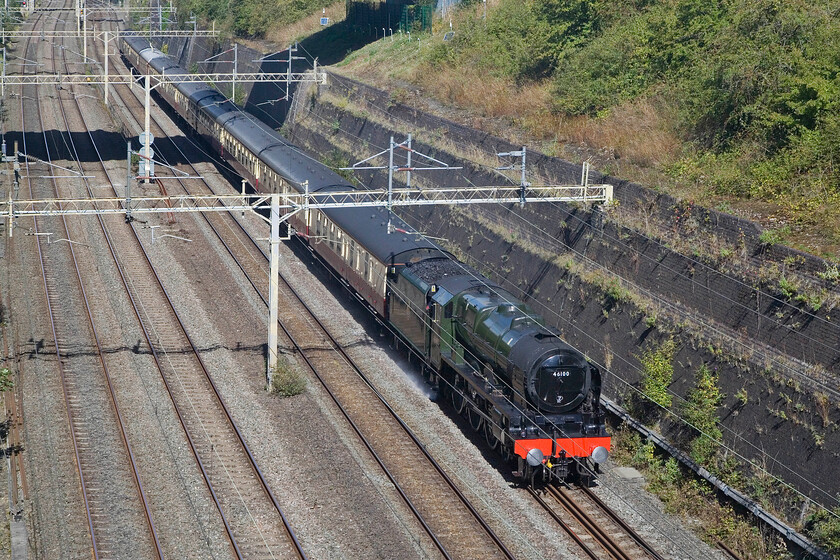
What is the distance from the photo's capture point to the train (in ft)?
66.3

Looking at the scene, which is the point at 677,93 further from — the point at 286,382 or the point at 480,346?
the point at 286,382

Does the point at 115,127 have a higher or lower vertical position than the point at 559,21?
lower

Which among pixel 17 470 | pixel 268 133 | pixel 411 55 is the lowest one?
pixel 17 470

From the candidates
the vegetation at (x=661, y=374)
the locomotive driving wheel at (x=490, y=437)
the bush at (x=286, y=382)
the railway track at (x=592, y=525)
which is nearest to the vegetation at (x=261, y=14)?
the bush at (x=286, y=382)

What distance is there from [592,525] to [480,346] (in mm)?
4877

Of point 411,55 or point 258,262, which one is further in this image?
point 411,55

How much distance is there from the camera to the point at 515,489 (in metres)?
20.7

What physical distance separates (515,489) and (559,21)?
2769 centimetres

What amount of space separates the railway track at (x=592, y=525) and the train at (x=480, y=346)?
1.33ft

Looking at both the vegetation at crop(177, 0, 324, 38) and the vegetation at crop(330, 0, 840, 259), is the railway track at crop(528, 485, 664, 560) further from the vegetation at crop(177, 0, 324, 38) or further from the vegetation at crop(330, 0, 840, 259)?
the vegetation at crop(177, 0, 324, 38)

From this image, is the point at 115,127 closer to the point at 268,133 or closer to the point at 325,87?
the point at 325,87

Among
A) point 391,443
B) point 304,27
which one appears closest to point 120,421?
point 391,443

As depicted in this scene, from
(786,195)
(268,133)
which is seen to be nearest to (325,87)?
(268,133)

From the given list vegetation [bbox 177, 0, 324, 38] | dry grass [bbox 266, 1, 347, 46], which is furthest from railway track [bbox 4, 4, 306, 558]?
vegetation [bbox 177, 0, 324, 38]
